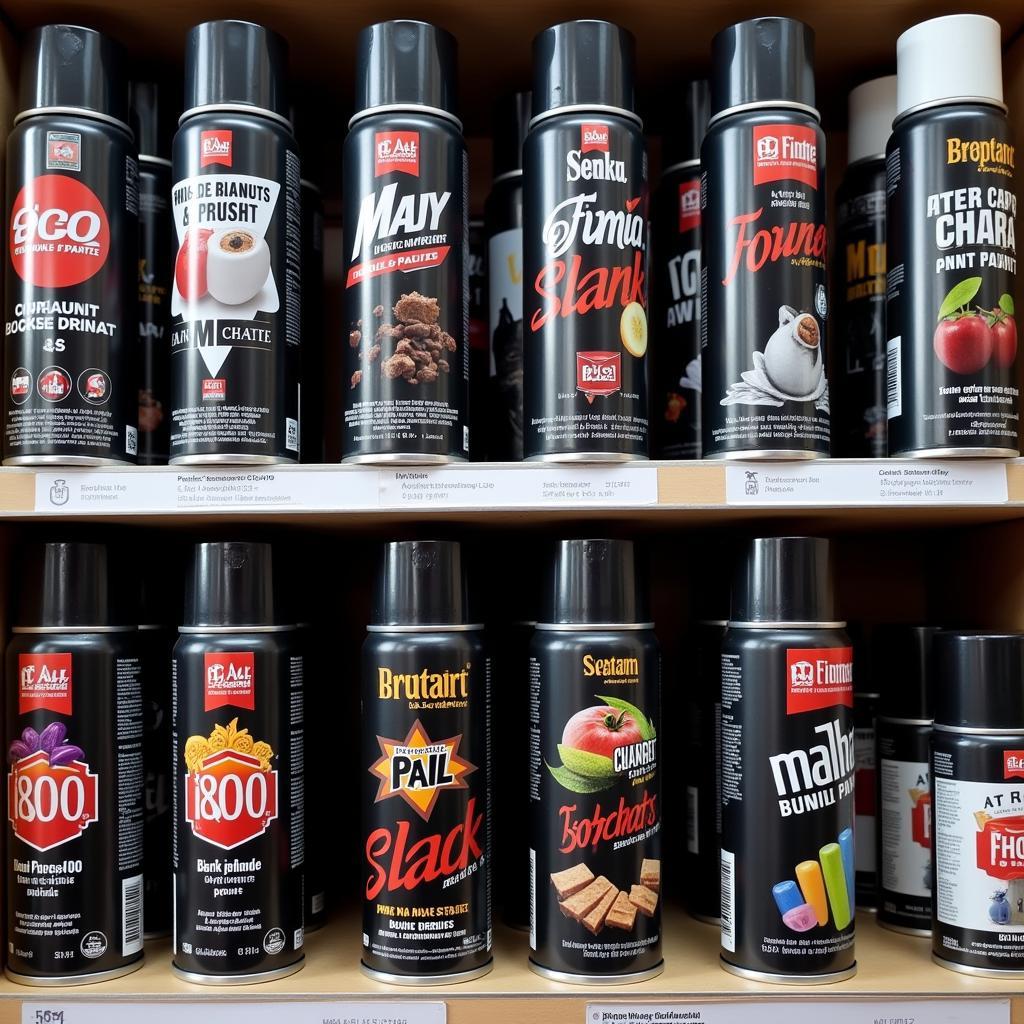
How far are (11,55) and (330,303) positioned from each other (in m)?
0.44

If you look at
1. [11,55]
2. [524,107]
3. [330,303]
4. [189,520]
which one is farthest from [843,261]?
[11,55]

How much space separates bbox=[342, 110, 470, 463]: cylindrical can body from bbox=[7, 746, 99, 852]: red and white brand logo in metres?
0.38

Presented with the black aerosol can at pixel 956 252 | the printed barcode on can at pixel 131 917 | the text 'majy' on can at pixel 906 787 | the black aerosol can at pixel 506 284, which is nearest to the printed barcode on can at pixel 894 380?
the black aerosol can at pixel 956 252

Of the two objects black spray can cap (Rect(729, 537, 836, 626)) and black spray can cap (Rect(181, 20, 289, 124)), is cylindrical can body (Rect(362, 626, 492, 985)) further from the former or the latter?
black spray can cap (Rect(181, 20, 289, 124))

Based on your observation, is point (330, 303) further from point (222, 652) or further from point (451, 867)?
point (451, 867)

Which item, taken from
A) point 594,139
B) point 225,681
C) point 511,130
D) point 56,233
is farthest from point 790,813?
point 56,233

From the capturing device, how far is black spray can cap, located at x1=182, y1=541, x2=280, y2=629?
0.95 metres

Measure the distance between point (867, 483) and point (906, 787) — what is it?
13.8 inches

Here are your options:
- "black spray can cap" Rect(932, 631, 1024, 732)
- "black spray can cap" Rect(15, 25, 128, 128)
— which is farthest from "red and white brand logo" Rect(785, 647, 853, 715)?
"black spray can cap" Rect(15, 25, 128, 128)

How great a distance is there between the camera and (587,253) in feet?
3.09

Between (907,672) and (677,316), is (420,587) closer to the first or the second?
(677,316)

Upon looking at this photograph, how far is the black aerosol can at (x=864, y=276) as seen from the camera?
3.59ft

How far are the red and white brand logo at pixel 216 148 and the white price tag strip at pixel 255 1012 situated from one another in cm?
75

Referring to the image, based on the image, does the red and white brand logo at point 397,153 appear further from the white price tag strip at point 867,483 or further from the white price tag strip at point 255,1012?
the white price tag strip at point 255,1012
